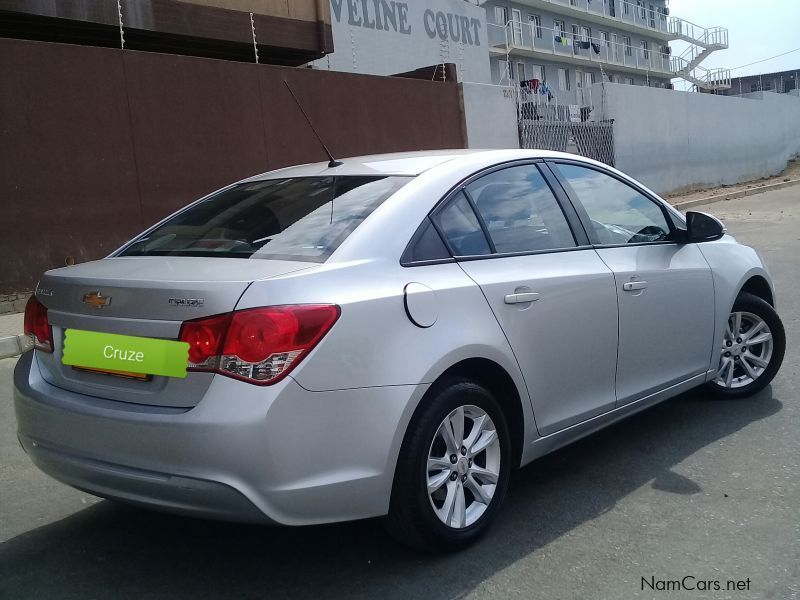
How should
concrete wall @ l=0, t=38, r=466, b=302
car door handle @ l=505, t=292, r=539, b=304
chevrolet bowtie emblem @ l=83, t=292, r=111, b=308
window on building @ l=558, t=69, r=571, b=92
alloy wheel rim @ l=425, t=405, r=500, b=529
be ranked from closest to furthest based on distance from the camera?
chevrolet bowtie emblem @ l=83, t=292, r=111, b=308 → alloy wheel rim @ l=425, t=405, r=500, b=529 → car door handle @ l=505, t=292, r=539, b=304 → concrete wall @ l=0, t=38, r=466, b=302 → window on building @ l=558, t=69, r=571, b=92

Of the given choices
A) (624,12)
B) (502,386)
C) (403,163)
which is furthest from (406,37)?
(624,12)

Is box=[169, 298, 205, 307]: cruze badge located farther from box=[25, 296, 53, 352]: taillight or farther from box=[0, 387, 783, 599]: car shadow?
box=[0, 387, 783, 599]: car shadow

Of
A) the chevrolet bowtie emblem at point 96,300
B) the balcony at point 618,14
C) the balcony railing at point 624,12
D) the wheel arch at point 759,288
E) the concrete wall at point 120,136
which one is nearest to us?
the chevrolet bowtie emblem at point 96,300

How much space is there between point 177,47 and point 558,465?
13.2 m

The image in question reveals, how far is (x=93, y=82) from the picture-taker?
1116 centimetres

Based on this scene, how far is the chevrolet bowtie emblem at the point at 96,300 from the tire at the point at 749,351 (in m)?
3.53

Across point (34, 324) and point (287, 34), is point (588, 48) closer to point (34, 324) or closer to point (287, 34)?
point (287, 34)

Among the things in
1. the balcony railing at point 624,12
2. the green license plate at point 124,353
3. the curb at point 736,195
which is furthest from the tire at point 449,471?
the balcony railing at point 624,12

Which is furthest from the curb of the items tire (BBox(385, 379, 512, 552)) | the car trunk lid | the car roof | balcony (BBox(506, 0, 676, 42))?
the car trunk lid

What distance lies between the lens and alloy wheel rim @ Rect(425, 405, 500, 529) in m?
3.14

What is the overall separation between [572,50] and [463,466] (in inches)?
1605

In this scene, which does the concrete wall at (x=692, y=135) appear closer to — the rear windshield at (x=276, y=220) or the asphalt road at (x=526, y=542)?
the asphalt road at (x=526, y=542)

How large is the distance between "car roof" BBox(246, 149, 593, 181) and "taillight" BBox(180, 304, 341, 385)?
1.10 metres

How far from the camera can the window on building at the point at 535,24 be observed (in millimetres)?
38719
